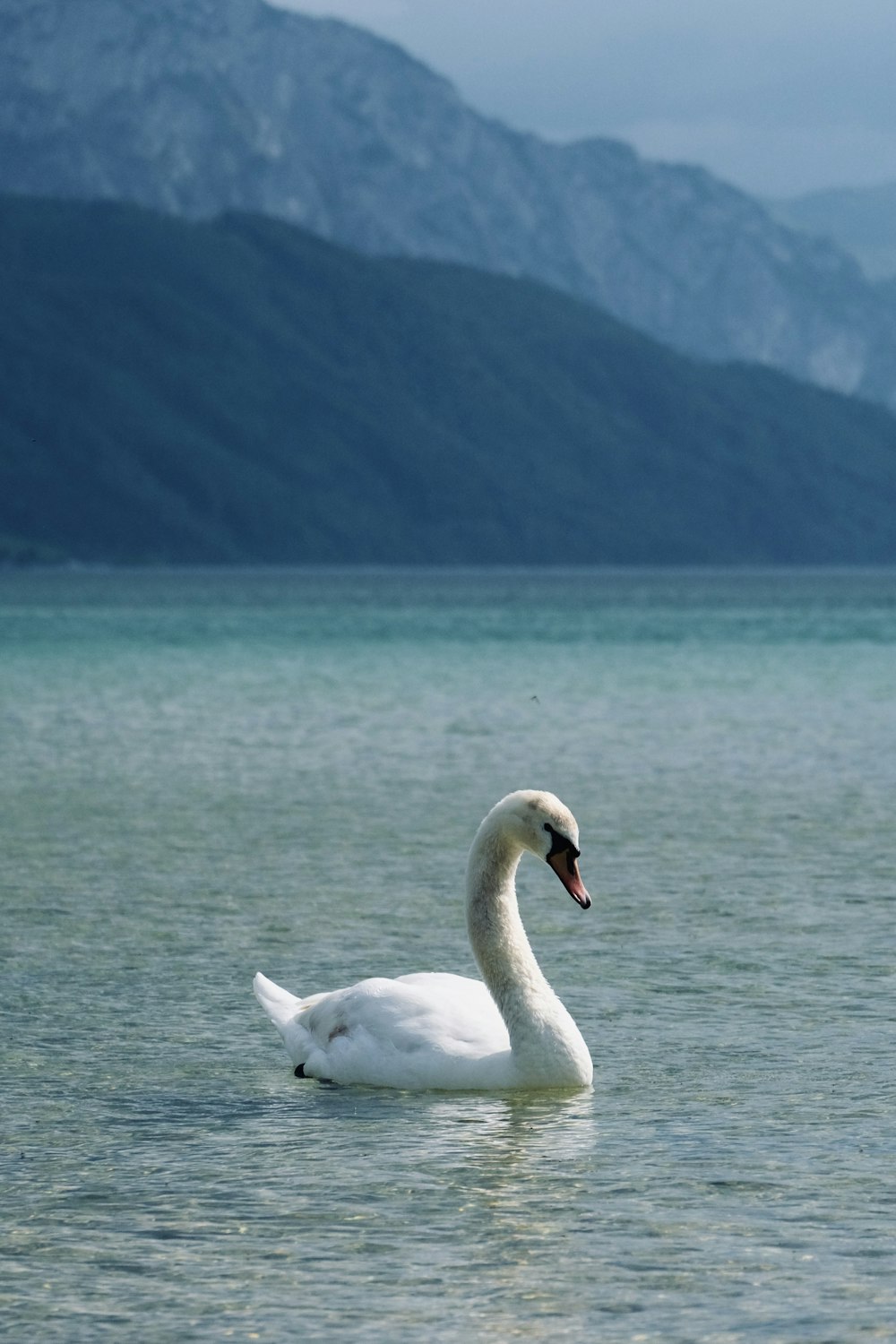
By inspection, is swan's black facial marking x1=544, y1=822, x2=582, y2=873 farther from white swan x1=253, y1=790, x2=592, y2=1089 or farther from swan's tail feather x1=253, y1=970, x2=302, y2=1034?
swan's tail feather x1=253, y1=970, x2=302, y2=1034

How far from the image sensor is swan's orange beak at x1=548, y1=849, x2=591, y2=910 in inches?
401

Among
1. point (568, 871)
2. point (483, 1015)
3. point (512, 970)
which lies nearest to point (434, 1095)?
point (483, 1015)

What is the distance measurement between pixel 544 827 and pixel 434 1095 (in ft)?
4.30

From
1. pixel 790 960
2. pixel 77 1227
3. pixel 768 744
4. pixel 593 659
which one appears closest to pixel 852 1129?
pixel 77 1227

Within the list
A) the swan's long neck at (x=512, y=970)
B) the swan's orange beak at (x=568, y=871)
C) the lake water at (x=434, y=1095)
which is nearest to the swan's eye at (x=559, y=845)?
the swan's orange beak at (x=568, y=871)

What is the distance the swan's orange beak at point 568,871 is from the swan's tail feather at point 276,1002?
5.45 feet

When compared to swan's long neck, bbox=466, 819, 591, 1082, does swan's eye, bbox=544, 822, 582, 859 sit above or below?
above

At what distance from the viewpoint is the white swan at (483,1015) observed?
10.2m

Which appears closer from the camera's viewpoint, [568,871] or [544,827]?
[568,871]

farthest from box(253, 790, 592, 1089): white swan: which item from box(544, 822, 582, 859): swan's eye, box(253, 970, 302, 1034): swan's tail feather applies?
box(253, 970, 302, 1034): swan's tail feather

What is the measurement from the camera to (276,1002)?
38.1 ft

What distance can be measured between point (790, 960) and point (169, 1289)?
7142mm

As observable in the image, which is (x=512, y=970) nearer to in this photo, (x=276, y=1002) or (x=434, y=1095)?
(x=434, y=1095)

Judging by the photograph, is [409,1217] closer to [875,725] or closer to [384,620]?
[875,725]
